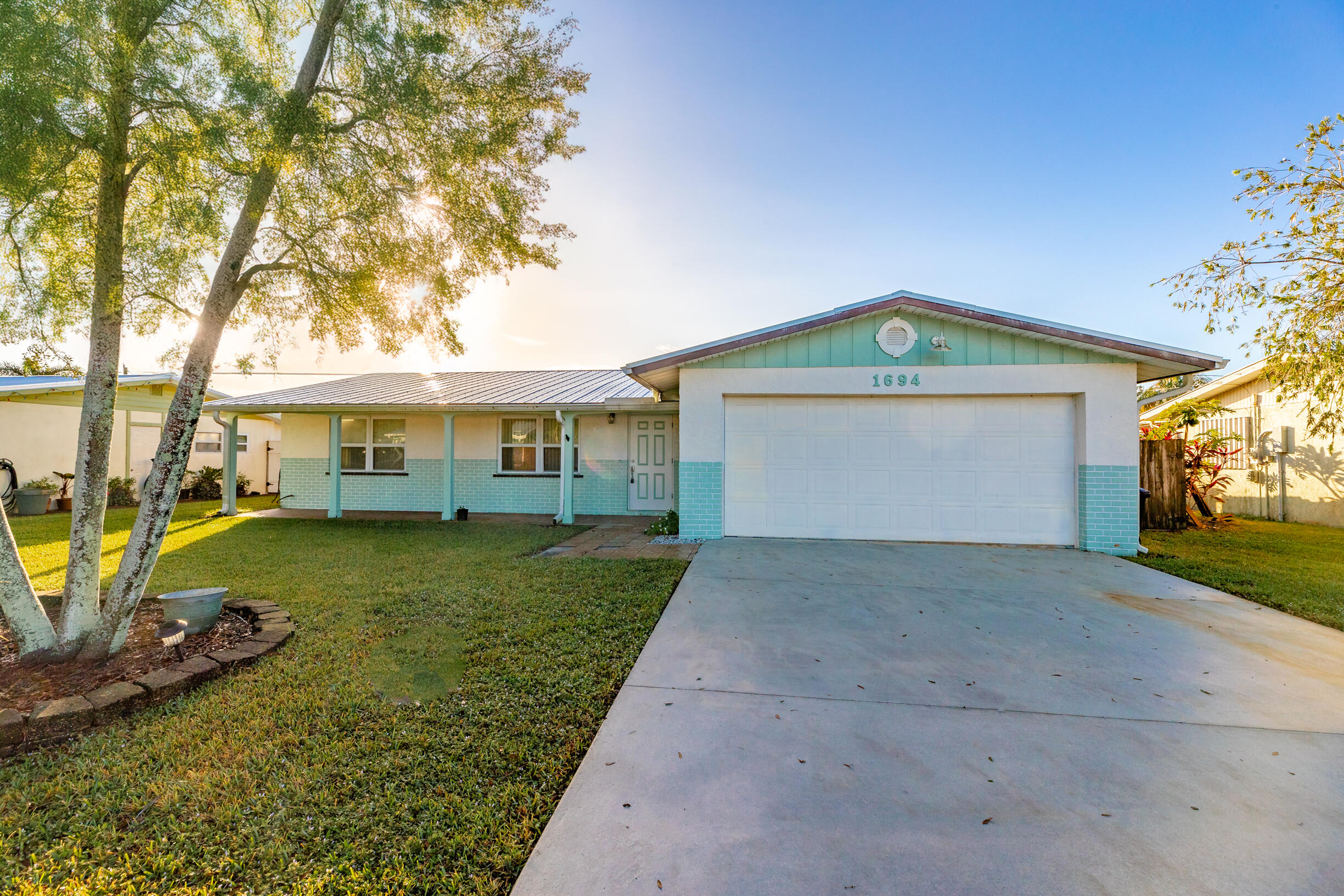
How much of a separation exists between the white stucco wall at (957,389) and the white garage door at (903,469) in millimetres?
226

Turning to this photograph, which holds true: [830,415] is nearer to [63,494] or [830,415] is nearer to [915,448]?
[915,448]

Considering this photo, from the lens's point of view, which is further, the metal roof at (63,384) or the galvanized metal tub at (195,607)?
the metal roof at (63,384)

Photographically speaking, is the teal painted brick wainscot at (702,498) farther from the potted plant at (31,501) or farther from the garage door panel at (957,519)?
the potted plant at (31,501)

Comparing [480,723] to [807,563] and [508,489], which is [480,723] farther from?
[508,489]

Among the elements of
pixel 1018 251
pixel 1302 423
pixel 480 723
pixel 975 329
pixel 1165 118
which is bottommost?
pixel 480 723

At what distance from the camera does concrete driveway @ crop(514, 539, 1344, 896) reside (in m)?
1.85

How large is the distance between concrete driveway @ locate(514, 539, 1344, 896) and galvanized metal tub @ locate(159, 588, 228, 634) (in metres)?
3.44

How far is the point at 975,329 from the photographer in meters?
7.64

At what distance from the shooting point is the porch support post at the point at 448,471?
11273 mm

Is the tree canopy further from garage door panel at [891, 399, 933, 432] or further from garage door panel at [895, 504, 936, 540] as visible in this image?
garage door panel at [895, 504, 936, 540]

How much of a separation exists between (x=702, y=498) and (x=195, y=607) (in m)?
5.83

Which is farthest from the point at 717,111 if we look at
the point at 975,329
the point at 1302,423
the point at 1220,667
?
the point at 1302,423

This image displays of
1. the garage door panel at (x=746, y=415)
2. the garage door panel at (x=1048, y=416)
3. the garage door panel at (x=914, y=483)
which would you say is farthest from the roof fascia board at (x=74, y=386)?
the garage door panel at (x=1048, y=416)

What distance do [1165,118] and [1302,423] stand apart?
7.20 meters
